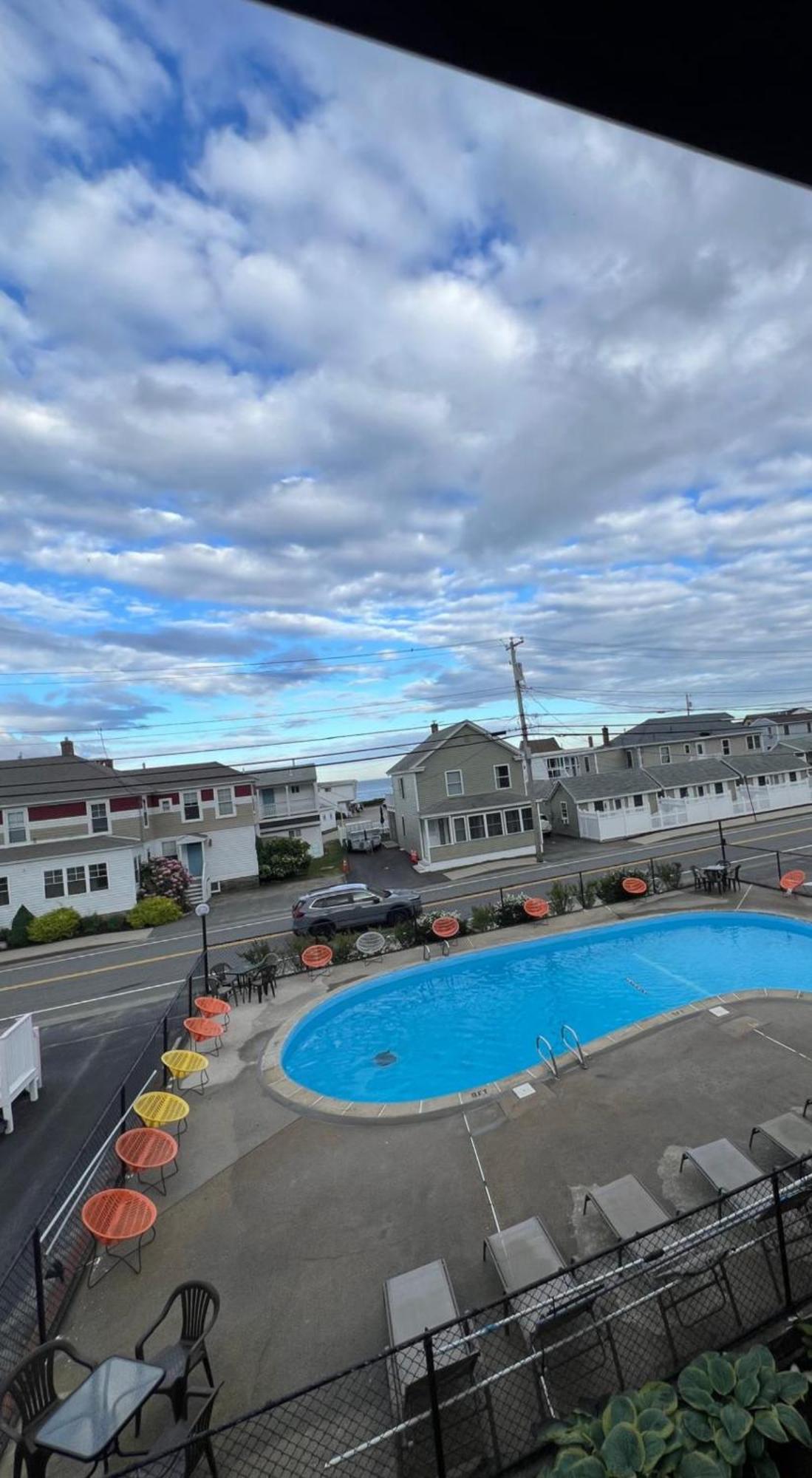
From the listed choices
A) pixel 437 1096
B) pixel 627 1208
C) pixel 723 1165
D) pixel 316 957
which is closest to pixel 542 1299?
pixel 627 1208

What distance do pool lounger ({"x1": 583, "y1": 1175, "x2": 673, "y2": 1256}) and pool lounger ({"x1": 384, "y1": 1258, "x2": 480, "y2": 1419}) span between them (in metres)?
1.75

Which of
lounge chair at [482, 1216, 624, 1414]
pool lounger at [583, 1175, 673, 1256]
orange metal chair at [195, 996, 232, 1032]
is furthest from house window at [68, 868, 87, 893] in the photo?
pool lounger at [583, 1175, 673, 1256]

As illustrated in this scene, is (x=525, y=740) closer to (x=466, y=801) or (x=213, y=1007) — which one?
(x=466, y=801)

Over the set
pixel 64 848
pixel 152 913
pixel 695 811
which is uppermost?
pixel 64 848

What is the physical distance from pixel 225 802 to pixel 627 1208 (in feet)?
100.0

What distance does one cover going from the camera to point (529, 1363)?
Answer: 497cm

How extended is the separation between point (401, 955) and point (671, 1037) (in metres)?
8.18

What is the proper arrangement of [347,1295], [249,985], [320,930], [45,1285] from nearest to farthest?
[347,1295] → [45,1285] → [249,985] → [320,930]

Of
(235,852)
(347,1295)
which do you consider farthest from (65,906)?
(347,1295)

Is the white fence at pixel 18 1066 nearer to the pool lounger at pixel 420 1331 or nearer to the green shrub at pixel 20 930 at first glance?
the pool lounger at pixel 420 1331

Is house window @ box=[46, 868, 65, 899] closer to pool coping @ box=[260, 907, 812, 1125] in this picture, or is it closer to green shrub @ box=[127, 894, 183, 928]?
green shrub @ box=[127, 894, 183, 928]

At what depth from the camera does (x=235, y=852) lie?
3359 centimetres

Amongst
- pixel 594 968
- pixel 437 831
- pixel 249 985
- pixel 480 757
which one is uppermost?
pixel 480 757

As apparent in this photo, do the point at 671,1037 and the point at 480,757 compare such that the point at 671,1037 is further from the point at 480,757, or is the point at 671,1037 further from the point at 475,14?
the point at 480,757
